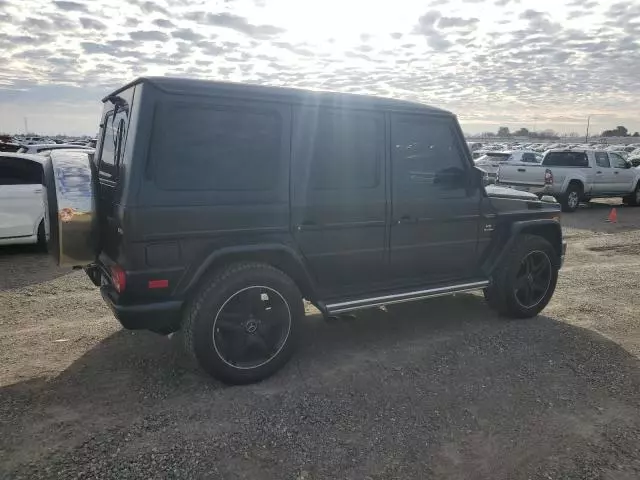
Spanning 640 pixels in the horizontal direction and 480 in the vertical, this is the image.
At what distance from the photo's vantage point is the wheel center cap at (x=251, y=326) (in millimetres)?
3811

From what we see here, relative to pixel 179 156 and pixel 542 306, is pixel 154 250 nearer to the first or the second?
pixel 179 156

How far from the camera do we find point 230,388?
12.4 feet

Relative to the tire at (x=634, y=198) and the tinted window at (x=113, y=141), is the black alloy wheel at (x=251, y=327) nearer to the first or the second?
the tinted window at (x=113, y=141)

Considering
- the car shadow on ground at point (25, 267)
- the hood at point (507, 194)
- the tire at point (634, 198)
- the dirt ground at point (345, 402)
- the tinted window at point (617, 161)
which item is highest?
the tinted window at point (617, 161)

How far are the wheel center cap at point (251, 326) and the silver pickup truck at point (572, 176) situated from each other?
46.0ft

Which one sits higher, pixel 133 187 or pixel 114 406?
pixel 133 187

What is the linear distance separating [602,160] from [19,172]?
658 inches

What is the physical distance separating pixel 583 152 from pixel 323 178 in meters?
15.3

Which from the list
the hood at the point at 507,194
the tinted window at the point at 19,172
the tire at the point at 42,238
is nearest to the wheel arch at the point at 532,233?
the hood at the point at 507,194

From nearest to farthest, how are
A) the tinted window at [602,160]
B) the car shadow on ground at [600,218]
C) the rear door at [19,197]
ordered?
the rear door at [19,197], the car shadow on ground at [600,218], the tinted window at [602,160]

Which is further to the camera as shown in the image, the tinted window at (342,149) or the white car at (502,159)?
the white car at (502,159)

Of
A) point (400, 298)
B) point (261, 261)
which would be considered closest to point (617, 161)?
point (400, 298)

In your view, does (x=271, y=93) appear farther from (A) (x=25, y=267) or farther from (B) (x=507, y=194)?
(A) (x=25, y=267)

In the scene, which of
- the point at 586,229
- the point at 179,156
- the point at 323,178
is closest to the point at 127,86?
the point at 179,156
